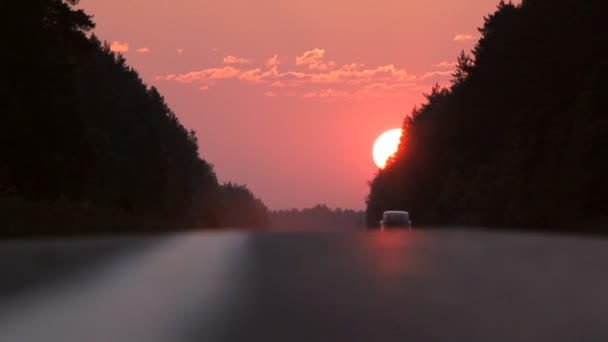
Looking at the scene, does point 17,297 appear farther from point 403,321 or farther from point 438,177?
point 438,177

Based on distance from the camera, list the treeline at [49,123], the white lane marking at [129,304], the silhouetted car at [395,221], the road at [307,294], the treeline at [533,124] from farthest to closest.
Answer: the silhouetted car at [395,221]
the treeline at [533,124]
the treeline at [49,123]
the white lane marking at [129,304]
the road at [307,294]

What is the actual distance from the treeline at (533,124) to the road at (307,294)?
83.3ft

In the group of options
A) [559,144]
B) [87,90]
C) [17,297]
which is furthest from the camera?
[87,90]

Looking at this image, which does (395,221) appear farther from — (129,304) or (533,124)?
(129,304)

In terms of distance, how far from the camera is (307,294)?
13.0m

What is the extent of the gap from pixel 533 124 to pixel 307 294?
2265 inches

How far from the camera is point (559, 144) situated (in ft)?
200

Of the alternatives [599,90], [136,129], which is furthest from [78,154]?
[136,129]

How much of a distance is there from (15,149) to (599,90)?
26.4 meters

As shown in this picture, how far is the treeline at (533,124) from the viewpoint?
169ft

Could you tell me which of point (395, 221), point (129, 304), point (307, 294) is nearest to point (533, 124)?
point (395, 221)

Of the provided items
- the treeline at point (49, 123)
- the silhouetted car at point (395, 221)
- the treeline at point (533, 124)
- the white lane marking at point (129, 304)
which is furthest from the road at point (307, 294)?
the silhouetted car at point (395, 221)

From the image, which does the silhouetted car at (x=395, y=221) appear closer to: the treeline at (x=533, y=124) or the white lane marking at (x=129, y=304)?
the treeline at (x=533, y=124)

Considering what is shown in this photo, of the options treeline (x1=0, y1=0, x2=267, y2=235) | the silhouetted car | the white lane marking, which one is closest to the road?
the white lane marking
